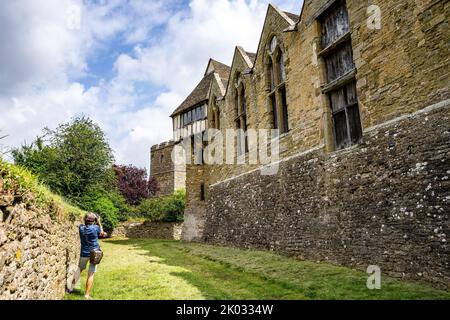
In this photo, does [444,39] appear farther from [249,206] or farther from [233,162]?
[233,162]

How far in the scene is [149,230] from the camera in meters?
24.8

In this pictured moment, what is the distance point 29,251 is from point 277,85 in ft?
33.1

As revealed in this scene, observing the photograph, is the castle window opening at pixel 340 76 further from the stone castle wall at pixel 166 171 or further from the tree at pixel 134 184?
the stone castle wall at pixel 166 171

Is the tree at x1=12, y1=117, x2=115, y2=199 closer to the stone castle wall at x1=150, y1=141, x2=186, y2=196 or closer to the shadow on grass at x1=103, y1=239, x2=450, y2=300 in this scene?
the shadow on grass at x1=103, y1=239, x2=450, y2=300

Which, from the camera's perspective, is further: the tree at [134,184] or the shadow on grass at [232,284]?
the tree at [134,184]

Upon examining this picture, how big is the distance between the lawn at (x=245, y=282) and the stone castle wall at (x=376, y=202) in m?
0.50

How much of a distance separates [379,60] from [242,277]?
19.4 feet

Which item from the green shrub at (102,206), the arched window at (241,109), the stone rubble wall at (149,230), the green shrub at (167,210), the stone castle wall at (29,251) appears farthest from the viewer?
the green shrub at (167,210)

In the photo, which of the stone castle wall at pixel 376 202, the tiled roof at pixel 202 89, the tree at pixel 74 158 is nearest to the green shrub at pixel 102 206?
the tree at pixel 74 158

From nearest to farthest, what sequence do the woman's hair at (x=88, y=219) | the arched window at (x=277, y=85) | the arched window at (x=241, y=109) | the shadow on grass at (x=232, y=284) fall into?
the shadow on grass at (x=232, y=284), the woman's hair at (x=88, y=219), the arched window at (x=277, y=85), the arched window at (x=241, y=109)

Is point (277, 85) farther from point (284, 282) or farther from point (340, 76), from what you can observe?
point (284, 282)

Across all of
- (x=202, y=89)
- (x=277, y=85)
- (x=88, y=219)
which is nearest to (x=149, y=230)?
(x=202, y=89)

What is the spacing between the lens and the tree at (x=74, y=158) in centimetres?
1462
